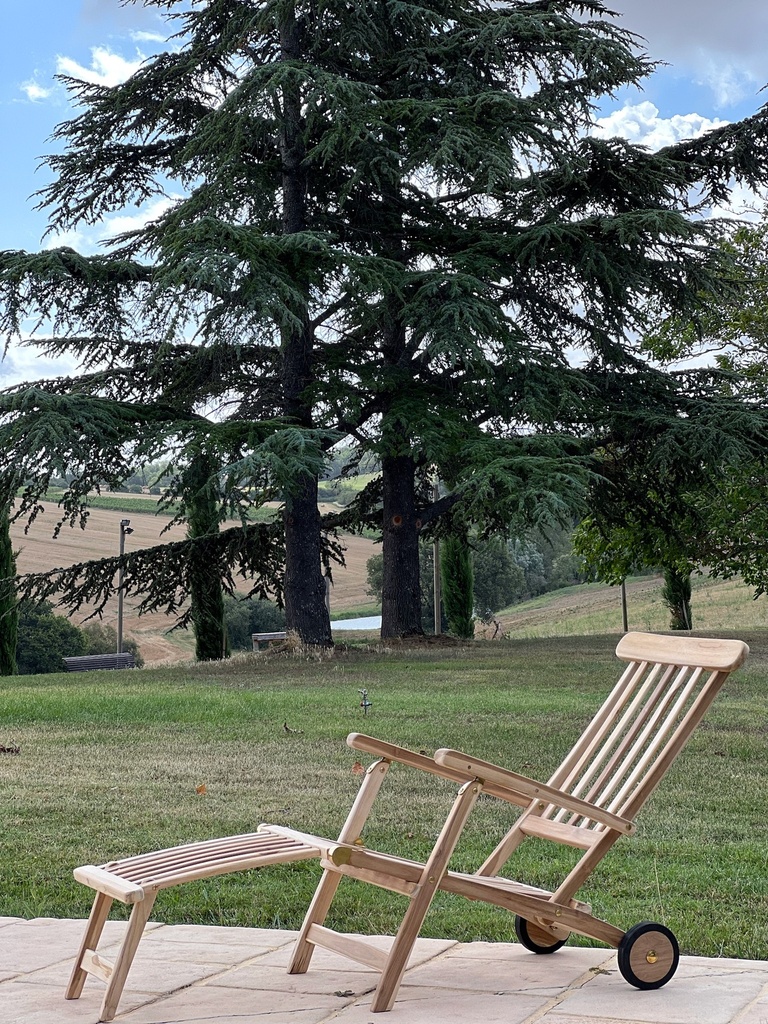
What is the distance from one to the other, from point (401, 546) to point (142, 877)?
52.3 ft

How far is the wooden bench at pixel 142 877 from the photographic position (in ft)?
10.4

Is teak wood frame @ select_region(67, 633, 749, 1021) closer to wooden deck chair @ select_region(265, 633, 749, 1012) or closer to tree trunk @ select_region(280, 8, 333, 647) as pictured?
wooden deck chair @ select_region(265, 633, 749, 1012)

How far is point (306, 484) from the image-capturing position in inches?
686

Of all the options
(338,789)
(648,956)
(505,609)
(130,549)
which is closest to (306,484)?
(338,789)

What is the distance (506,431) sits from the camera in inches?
692

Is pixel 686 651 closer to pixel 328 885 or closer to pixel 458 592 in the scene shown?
pixel 328 885

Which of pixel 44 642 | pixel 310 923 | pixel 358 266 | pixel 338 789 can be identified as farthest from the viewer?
pixel 44 642

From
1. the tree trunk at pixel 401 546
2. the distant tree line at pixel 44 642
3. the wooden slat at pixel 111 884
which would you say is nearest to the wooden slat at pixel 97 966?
the wooden slat at pixel 111 884

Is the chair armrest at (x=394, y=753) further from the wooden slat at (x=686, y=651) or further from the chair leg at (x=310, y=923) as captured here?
the wooden slat at (x=686, y=651)

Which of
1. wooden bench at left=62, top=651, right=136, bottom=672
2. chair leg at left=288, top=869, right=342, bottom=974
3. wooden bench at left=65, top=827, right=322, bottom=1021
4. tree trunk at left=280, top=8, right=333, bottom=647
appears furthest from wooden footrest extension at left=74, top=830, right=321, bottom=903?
wooden bench at left=62, top=651, right=136, bottom=672

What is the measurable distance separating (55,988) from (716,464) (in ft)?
48.7

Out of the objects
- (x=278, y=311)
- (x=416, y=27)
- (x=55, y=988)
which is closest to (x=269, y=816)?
(x=55, y=988)

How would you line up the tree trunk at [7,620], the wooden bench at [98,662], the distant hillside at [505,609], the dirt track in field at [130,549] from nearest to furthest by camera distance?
the tree trunk at [7,620] < the wooden bench at [98,662] < the distant hillside at [505,609] < the dirt track in field at [130,549]

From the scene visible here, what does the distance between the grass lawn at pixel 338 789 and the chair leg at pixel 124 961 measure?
123 cm
